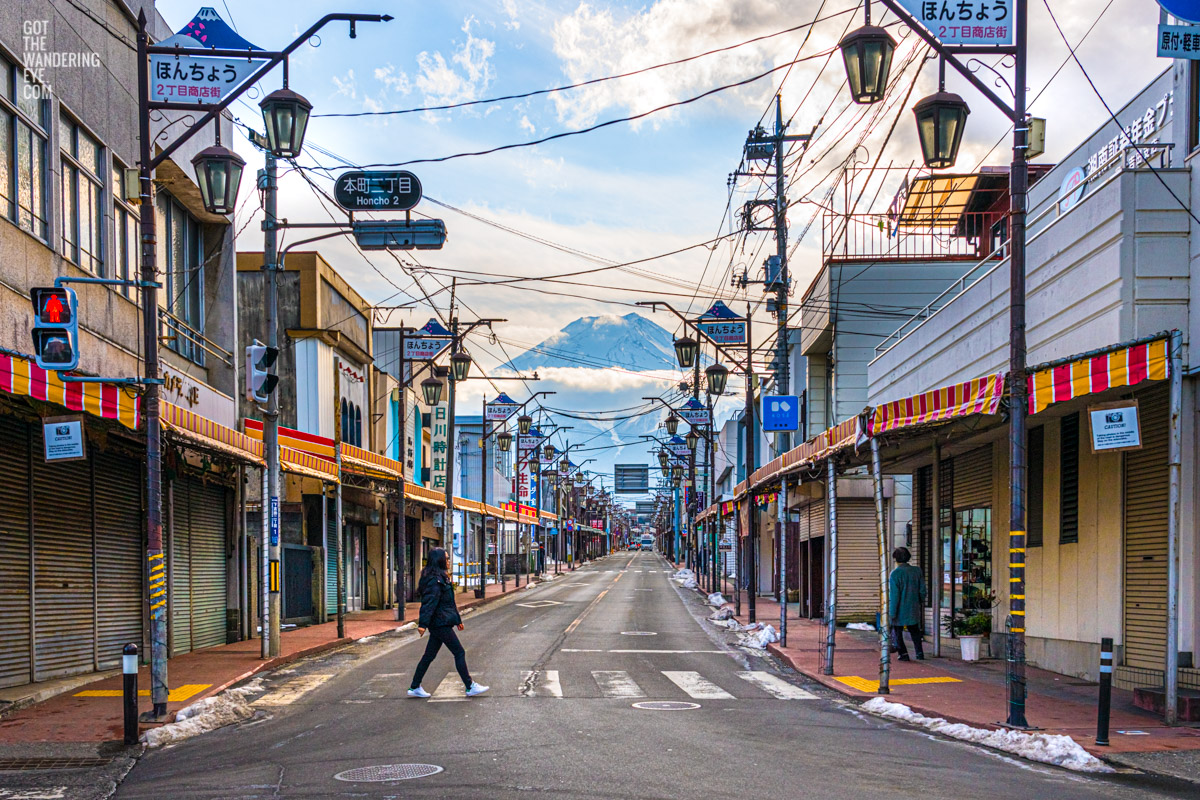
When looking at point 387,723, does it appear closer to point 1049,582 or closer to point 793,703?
point 793,703

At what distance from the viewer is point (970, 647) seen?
19.0m

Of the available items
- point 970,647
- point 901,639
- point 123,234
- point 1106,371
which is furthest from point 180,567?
point 1106,371

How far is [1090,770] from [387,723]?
7019 mm

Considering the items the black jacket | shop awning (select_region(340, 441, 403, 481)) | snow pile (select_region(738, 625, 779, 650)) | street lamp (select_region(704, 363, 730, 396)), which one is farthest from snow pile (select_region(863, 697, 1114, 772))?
street lamp (select_region(704, 363, 730, 396))

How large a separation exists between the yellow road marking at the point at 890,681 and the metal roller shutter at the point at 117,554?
11.3m

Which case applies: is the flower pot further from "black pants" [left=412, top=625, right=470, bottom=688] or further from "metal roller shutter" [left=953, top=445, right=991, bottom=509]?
"black pants" [left=412, top=625, right=470, bottom=688]

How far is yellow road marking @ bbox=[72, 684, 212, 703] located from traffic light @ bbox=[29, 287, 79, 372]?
4.77 meters

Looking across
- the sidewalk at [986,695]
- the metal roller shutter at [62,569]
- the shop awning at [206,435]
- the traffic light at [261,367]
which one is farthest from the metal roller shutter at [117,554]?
the sidewalk at [986,695]

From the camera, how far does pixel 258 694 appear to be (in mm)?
15445

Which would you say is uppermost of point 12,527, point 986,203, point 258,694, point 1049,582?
point 986,203

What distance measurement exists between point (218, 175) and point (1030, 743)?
11.2m

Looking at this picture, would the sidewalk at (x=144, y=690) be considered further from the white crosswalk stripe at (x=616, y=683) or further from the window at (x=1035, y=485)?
the window at (x=1035, y=485)

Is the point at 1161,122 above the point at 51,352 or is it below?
above

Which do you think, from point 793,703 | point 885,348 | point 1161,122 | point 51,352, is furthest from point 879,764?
point 885,348
